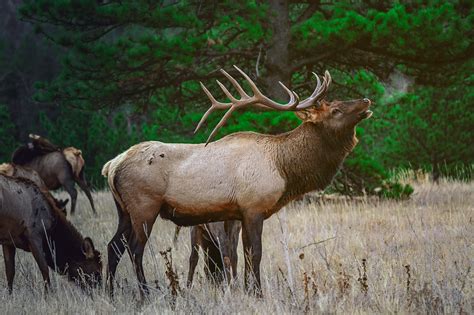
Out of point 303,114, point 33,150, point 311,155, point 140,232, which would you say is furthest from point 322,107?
point 33,150

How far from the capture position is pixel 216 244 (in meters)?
6.32

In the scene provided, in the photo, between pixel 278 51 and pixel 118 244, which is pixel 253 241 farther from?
pixel 278 51

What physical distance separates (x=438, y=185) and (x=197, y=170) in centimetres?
771

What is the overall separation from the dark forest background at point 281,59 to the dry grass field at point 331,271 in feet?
4.60

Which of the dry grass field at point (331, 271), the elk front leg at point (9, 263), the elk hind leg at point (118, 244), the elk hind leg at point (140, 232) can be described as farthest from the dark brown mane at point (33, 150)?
the elk hind leg at point (140, 232)

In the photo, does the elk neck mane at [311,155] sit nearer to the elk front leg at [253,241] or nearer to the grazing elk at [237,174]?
the grazing elk at [237,174]

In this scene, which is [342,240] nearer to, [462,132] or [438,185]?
[438,185]

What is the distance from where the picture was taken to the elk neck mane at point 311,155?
559 cm

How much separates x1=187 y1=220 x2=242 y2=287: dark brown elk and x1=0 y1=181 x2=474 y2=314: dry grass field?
130 millimetres

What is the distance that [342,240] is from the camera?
290 inches

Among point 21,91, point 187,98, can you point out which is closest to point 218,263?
point 187,98

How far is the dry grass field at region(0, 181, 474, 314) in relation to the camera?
457 centimetres

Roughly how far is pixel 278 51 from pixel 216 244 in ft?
17.1

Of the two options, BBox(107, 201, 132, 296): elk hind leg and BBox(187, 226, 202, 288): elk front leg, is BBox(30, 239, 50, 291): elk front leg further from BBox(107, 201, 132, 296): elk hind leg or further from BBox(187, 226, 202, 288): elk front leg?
BBox(187, 226, 202, 288): elk front leg
